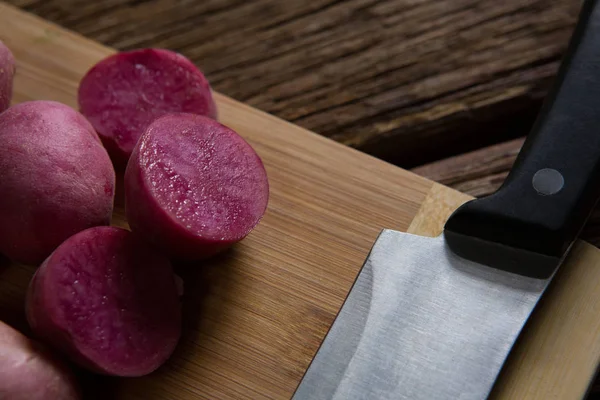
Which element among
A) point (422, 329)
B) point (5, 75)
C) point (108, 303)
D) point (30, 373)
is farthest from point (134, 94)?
point (422, 329)

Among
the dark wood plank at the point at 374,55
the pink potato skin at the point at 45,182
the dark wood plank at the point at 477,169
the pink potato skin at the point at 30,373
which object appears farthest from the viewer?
the dark wood plank at the point at 374,55

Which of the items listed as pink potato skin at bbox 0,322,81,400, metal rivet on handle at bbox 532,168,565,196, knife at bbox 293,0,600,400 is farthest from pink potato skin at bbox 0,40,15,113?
metal rivet on handle at bbox 532,168,565,196

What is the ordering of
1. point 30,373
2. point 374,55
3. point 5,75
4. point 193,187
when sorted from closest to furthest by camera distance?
point 30,373, point 193,187, point 5,75, point 374,55

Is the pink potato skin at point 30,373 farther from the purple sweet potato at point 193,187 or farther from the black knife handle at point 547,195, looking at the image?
the black knife handle at point 547,195

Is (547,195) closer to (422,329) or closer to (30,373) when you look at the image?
(422,329)

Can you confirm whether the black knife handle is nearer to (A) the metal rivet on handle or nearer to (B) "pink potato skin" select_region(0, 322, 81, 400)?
(A) the metal rivet on handle

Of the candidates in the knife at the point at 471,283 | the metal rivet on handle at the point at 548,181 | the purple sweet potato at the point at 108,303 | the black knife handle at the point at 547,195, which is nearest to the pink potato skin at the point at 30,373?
the purple sweet potato at the point at 108,303

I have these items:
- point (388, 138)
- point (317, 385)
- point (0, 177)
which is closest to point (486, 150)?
point (388, 138)
